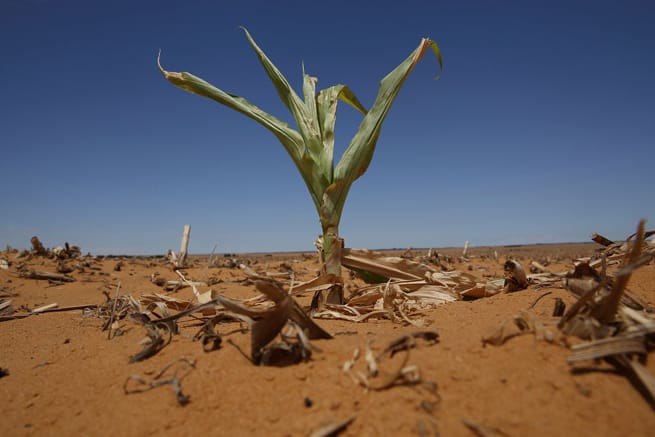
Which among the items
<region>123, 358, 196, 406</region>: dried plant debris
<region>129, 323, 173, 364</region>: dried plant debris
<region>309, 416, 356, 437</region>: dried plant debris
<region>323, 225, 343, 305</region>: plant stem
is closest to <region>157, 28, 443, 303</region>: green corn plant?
<region>323, 225, 343, 305</region>: plant stem

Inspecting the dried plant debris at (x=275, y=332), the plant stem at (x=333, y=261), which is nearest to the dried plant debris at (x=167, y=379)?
the dried plant debris at (x=275, y=332)

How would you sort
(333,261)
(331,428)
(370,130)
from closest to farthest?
1. (331,428)
2. (333,261)
3. (370,130)

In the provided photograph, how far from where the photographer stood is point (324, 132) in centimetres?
245

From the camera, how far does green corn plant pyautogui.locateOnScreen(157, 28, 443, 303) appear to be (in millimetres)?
2289

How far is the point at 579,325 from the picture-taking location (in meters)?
1.11

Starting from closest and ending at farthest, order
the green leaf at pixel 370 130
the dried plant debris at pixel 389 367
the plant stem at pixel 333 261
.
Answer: the dried plant debris at pixel 389 367, the plant stem at pixel 333 261, the green leaf at pixel 370 130

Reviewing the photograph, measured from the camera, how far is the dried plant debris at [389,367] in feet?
3.34

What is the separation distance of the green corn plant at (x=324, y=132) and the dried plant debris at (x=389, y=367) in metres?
0.99

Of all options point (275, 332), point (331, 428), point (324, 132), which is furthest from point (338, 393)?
point (324, 132)

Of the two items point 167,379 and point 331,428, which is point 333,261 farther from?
point 331,428

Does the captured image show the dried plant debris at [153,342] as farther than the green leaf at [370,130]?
No

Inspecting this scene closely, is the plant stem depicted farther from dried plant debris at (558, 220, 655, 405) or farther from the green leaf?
dried plant debris at (558, 220, 655, 405)

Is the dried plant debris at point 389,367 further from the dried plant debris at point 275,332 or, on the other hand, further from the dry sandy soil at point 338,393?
the dried plant debris at point 275,332

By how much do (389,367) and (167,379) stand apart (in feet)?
2.49
